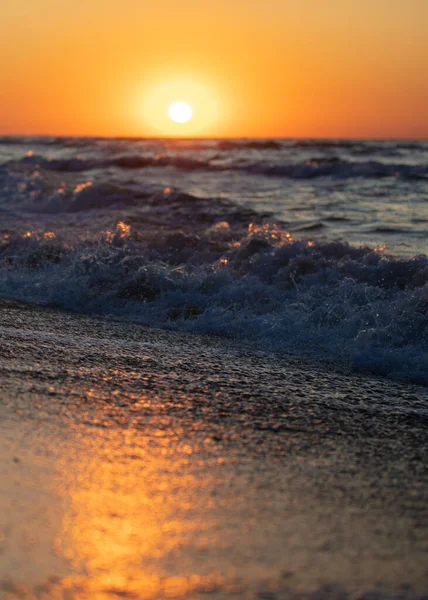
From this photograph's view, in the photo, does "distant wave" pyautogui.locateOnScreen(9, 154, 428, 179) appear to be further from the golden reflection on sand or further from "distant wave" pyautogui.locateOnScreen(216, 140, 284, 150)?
the golden reflection on sand

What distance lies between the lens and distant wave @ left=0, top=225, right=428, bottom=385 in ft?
15.6

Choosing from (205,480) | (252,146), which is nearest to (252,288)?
(205,480)

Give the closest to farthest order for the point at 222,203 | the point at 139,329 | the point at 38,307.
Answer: the point at 139,329 → the point at 38,307 → the point at 222,203

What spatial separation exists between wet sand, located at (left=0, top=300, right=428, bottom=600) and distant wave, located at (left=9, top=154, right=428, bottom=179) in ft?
55.5

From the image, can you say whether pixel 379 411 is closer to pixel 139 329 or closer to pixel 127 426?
pixel 127 426

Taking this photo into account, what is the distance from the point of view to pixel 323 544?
2064 mm

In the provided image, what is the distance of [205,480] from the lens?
2.48m

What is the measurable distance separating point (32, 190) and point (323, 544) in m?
13.8

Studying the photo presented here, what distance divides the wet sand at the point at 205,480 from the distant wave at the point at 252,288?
0.58 meters

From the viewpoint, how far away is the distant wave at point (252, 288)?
4742 mm

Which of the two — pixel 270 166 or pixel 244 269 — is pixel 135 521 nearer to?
pixel 244 269

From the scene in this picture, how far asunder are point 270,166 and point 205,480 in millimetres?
21941

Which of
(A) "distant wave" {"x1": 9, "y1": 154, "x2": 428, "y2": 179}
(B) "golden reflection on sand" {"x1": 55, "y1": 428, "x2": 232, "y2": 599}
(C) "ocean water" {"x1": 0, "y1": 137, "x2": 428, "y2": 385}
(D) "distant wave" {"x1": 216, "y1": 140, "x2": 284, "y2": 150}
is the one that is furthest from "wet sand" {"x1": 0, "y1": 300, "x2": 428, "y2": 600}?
(D) "distant wave" {"x1": 216, "y1": 140, "x2": 284, "y2": 150}

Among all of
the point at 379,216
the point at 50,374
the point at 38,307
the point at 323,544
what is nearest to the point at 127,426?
the point at 50,374
